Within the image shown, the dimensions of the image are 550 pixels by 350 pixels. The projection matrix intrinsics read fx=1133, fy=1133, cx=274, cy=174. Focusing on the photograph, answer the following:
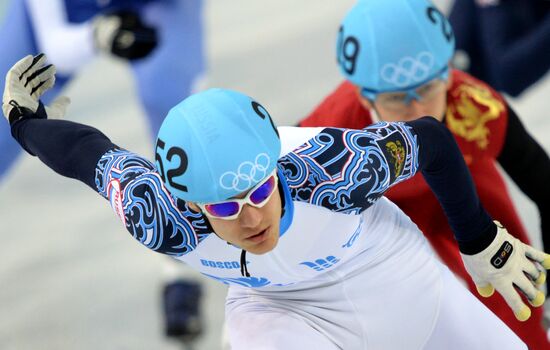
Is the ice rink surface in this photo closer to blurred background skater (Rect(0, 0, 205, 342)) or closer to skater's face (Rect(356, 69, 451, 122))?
blurred background skater (Rect(0, 0, 205, 342))

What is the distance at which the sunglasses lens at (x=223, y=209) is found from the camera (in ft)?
6.30

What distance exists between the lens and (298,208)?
80.8 inches

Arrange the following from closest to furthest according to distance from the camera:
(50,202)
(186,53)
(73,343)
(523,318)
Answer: (523,318) → (73,343) → (186,53) → (50,202)

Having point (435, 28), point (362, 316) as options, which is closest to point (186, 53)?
Result: point (435, 28)

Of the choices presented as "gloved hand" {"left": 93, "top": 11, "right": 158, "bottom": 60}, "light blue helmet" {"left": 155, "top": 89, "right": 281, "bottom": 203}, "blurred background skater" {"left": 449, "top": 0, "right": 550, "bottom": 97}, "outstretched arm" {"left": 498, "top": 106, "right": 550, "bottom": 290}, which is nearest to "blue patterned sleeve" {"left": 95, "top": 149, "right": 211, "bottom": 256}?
"light blue helmet" {"left": 155, "top": 89, "right": 281, "bottom": 203}

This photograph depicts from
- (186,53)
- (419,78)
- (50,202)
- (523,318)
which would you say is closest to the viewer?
(523,318)

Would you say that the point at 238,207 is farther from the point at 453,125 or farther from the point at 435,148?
the point at 453,125

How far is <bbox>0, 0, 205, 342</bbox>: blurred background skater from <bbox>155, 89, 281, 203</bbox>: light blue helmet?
167cm

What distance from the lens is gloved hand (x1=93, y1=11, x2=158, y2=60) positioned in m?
3.53

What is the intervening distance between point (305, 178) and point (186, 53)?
1.94 m

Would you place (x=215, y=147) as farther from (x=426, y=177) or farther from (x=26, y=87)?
(x=26, y=87)

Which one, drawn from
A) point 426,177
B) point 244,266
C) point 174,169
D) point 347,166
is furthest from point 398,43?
point 174,169

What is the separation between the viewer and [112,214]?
434 cm

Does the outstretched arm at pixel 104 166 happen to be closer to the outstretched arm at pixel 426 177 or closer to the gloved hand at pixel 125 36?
the outstretched arm at pixel 426 177
